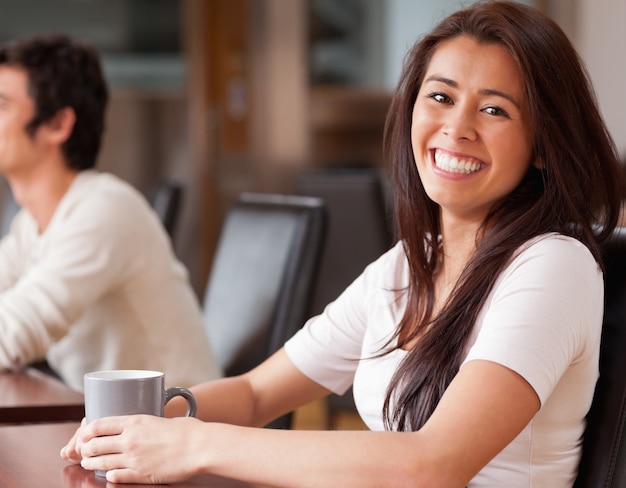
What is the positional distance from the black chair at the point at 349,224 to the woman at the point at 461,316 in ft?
4.91

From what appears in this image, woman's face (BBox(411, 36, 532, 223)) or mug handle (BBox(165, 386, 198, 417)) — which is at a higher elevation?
woman's face (BBox(411, 36, 532, 223))

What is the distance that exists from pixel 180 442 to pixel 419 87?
620mm

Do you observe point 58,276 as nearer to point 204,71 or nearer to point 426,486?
point 426,486

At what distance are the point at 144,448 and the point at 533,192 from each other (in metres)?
0.59

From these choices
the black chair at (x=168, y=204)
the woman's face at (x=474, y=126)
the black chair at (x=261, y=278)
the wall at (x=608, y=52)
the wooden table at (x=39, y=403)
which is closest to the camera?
the woman's face at (x=474, y=126)

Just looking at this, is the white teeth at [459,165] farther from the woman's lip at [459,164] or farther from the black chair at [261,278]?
the black chair at [261,278]

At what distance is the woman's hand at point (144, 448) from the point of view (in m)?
1.12

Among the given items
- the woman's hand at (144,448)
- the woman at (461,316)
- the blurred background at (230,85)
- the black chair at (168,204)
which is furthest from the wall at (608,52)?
the woman's hand at (144,448)

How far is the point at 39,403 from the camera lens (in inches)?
63.0

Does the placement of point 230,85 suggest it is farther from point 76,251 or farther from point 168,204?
point 76,251

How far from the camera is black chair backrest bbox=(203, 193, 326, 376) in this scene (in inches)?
77.2

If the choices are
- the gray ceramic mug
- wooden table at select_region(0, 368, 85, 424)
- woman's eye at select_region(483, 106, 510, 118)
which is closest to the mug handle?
the gray ceramic mug

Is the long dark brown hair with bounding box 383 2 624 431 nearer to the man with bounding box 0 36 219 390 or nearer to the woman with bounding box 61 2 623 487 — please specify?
the woman with bounding box 61 2 623 487

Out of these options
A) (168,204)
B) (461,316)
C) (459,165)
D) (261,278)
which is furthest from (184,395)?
(168,204)
